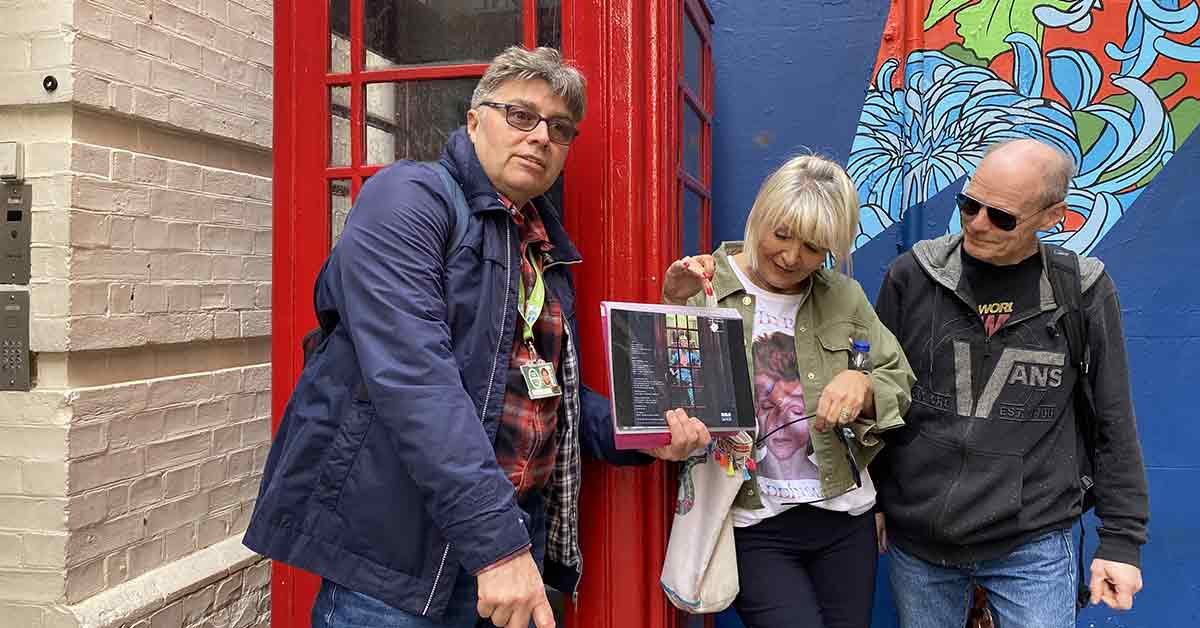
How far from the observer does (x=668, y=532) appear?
2221mm

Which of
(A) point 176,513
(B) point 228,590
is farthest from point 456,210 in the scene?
(B) point 228,590

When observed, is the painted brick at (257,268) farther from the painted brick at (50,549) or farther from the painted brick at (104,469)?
the painted brick at (50,549)

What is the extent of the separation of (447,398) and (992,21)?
2393mm

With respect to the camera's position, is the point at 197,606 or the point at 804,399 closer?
the point at 804,399

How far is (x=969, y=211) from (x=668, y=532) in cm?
110

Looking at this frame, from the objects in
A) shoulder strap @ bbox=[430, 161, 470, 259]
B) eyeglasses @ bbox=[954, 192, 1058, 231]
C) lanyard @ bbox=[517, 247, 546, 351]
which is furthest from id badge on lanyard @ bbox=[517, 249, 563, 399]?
eyeglasses @ bbox=[954, 192, 1058, 231]

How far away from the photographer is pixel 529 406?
173 centimetres

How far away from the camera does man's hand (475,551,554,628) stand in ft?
4.78

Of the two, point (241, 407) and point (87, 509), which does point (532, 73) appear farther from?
point (241, 407)

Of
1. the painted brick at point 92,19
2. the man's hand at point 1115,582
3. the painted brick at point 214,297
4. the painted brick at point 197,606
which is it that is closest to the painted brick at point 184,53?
the painted brick at point 92,19

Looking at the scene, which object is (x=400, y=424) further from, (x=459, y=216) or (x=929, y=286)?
(x=929, y=286)

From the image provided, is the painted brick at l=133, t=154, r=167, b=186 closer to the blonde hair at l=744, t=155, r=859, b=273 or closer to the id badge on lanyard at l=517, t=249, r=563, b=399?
the id badge on lanyard at l=517, t=249, r=563, b=399

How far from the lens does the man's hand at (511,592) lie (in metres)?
1.46

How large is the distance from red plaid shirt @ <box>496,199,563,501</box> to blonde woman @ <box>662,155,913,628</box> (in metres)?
0.33
